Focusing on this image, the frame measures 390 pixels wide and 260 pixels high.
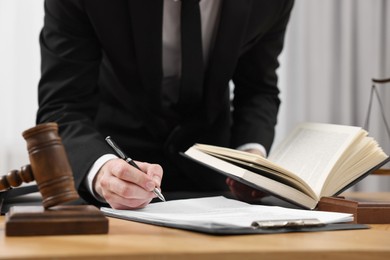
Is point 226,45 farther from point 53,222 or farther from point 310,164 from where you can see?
point 53,222

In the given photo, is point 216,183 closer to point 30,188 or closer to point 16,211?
point 30,188

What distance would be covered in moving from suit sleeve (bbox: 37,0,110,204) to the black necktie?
0.22 metres

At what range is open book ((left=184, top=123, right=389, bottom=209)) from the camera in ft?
3.71

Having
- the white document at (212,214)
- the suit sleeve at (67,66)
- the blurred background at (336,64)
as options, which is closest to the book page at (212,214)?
the white document at (212,214)

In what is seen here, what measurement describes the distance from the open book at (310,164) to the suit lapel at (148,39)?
0.33m

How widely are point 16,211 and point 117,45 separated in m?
0.77

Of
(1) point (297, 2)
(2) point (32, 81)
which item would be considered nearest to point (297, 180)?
(2) point (32, 81)

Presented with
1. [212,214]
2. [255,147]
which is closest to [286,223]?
[212,214]

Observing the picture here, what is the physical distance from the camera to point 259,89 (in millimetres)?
1932

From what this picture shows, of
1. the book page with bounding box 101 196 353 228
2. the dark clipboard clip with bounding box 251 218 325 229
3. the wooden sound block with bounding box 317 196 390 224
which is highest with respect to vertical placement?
the dark clipboard clip with bounding box 251 218 325 229

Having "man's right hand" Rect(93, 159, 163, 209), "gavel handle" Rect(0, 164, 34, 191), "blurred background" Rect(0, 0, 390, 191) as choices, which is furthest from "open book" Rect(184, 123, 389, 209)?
"blurred background" Rect(0, 0, 390, 191)

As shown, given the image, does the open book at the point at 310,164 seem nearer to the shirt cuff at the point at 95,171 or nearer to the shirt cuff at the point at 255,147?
the shirt cuff at the point at 95,171

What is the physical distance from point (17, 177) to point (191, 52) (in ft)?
2.50

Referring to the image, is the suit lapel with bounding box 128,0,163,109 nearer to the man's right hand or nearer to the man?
the man
